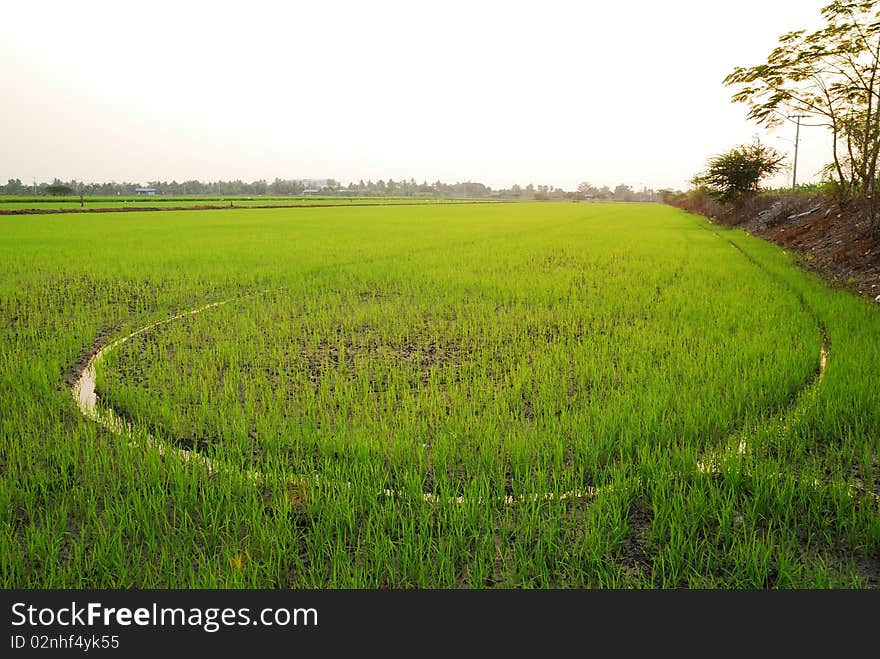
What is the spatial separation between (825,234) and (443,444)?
44.5 feet

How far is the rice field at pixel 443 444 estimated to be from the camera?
208cm

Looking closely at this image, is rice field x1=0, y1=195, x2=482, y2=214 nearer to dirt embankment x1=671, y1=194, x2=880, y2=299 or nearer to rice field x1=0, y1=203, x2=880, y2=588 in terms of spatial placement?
rice field x1=0, y1=203, x2=880, y2=588

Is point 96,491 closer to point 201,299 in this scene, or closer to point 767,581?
point 767,581

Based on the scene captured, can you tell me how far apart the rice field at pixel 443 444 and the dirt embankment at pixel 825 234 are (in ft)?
6.70

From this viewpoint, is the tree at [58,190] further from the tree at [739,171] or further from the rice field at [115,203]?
the tree at [739,171]

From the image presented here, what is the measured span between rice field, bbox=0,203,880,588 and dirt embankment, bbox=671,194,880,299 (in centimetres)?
204

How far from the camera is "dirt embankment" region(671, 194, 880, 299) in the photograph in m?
8.80

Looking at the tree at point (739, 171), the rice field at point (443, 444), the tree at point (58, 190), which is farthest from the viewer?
the tree at point (58, 190)

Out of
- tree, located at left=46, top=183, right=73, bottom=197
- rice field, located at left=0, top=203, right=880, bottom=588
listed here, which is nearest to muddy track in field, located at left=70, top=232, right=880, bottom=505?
rice field, located at left=0, top=203, right=880, bottom=588

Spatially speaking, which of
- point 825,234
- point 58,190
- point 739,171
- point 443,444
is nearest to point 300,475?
point 443,444

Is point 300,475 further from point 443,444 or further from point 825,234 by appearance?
point 825,234

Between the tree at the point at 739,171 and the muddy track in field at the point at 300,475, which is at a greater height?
the tree at the point at 739,171

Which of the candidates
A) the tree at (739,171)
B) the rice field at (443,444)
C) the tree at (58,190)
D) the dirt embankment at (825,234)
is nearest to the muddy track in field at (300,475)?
the rice field at (443,444)

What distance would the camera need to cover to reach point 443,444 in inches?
117
